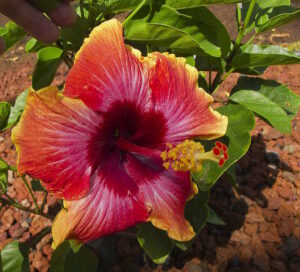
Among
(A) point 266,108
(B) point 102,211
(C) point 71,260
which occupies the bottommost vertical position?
(C) point 71,260

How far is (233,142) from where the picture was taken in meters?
1.01

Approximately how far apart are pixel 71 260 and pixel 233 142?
0.78 metres

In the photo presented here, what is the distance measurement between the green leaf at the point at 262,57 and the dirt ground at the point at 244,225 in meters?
0.94

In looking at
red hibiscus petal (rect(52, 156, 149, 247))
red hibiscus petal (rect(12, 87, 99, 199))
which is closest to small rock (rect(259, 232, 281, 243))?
red hibiscus petal (rect(52, 156, 149, 247))

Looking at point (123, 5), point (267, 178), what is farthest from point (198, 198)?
point (267, 178)

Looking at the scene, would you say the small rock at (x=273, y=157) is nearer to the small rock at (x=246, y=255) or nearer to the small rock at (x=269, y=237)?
the small rock at (x=269, y=237)

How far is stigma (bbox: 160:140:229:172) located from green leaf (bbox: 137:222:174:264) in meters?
0.33

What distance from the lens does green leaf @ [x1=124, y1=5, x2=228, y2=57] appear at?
37.3 inches

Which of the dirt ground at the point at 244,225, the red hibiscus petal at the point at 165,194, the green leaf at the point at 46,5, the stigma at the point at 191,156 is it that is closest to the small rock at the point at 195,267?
the dirt ground at the point at 244,225

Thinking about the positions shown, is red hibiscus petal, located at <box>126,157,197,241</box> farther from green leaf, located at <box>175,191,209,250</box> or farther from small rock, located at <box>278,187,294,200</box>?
small rock, located at <box>278,187,294,200</box>

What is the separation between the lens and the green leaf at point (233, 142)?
944 millimetres

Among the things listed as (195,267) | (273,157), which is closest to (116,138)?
(195,267)

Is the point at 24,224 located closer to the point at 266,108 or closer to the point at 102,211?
the point at 102,211

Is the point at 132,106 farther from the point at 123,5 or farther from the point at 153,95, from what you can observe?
the point at 123,5
